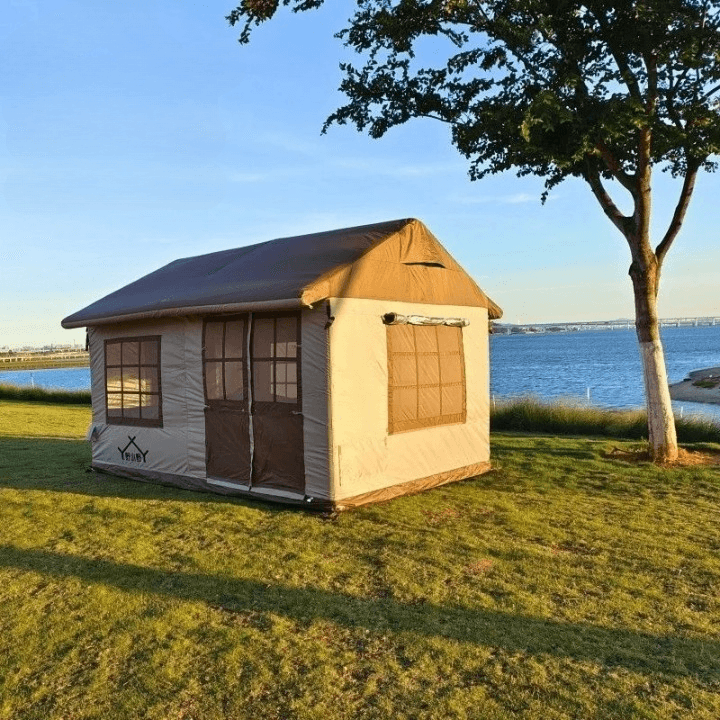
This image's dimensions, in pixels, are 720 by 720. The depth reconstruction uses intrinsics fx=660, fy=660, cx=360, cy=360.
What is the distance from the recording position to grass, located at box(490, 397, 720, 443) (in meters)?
12.0

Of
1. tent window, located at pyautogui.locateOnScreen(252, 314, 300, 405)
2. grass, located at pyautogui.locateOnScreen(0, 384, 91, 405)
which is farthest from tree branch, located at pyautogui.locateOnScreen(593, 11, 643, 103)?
grass, located at pyautogui.locateOnScreen(0, 384, 91, 405)

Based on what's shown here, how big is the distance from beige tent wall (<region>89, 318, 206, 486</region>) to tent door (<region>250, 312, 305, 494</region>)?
86 centimetres

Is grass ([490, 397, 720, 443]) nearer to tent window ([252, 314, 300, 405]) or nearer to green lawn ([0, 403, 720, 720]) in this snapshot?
green lawn ([0, 403, 720, 720])

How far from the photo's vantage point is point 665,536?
557 cm

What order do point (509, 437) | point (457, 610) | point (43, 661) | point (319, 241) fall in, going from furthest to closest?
point (509, 437) → point (319, 241) → point (457, 610) → point (43, 661)

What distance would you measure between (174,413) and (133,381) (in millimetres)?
870

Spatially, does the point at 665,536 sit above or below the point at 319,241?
below

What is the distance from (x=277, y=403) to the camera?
264 inches

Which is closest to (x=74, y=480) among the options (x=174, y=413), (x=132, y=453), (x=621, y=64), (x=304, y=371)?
(x=132, y=453)

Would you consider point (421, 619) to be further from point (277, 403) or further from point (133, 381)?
point (133, 381)

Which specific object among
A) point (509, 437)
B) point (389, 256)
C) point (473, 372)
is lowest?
point (509, 437)

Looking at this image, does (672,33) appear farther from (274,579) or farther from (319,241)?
(274,579)

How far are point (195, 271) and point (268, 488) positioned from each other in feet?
10.9

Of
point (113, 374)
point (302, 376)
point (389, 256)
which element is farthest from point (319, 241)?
point (113, 374)
